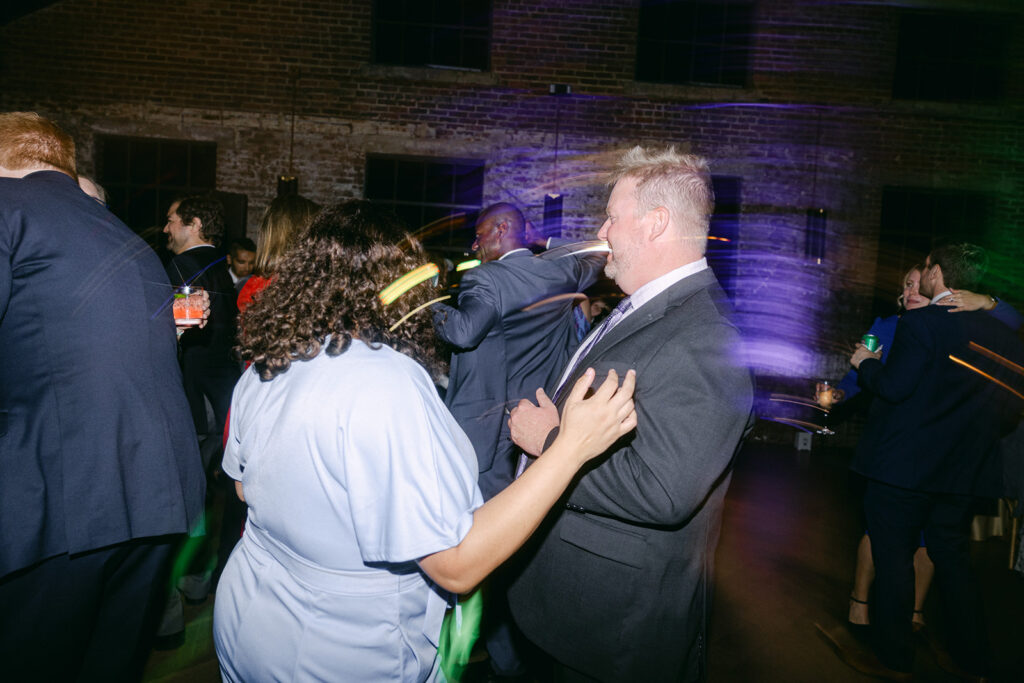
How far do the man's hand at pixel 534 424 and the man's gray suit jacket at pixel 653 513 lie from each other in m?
0.17

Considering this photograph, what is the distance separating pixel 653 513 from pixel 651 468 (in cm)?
12

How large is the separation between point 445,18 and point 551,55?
59.0 inches

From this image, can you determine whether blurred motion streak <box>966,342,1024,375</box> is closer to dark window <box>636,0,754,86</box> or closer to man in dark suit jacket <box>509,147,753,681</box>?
man in dark suit jacket <box>509,147,753,681</box>

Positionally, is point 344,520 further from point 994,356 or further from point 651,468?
point 994,356

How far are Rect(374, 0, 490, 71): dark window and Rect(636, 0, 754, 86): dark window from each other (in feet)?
7.01

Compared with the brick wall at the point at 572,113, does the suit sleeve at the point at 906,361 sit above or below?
below

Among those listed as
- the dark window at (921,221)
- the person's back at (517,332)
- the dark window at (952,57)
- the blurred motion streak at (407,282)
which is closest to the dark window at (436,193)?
the person's back at (517,332)

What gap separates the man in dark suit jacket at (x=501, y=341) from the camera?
10.1ft

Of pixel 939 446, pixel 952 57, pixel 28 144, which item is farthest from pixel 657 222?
pixel 952 57

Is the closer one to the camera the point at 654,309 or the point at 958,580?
the point at 654,309

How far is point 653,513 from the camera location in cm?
163

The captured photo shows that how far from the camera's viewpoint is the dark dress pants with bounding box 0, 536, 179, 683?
1.83 m

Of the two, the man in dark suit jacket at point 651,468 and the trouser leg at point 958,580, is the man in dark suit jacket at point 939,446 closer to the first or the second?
the trouser leg at point 958,580

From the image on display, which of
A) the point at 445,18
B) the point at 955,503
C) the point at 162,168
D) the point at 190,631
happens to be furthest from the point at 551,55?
the point at 190,631
